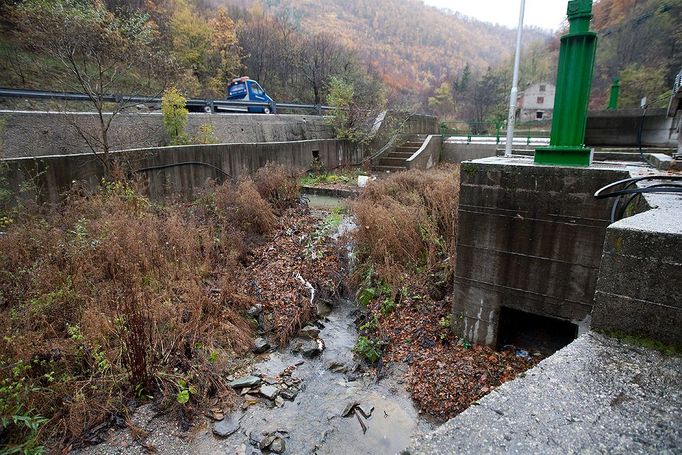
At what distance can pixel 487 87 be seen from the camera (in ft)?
139

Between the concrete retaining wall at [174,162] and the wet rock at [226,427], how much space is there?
18.9 ft

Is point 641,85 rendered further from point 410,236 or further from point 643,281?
point 643,281

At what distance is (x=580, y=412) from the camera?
5.08ft

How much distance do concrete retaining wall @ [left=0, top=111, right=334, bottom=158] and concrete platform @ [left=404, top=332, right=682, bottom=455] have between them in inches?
367

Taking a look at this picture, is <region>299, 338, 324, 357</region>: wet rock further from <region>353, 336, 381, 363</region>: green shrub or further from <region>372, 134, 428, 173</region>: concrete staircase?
<region>372, 134, 428, 173</region>: concrete staircase

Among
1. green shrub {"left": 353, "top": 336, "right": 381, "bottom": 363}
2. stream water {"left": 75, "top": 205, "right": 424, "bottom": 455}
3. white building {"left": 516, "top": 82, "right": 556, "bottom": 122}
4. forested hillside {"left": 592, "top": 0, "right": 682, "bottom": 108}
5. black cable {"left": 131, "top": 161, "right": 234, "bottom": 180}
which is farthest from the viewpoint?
white building {"left": 516, "top": 82, "right": 556, "bottom": 122}

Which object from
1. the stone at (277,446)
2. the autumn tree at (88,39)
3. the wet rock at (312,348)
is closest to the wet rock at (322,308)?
the wet rock at (312,348)

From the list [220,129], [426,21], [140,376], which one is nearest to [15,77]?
[220,129]

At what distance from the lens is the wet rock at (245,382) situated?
4552mm

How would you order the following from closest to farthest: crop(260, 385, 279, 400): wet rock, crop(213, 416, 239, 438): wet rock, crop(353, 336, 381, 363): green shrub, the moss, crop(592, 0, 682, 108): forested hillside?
the moss, crop(213, 416, 239, 438): wet rock, crop(260, 385, 279, 400): wet rock, crop(353, 336, 381, 363): green shrub, crop(592, 0, 682, 108): forested hillside

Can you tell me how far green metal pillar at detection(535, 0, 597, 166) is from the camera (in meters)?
4.22

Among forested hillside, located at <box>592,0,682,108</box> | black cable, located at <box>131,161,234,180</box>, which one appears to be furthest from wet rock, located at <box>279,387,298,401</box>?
forested hillside, located at <box>592,0,682,108</box>

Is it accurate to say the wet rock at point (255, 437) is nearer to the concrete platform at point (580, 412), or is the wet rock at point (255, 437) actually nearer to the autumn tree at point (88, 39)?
the concrete platform at point (580, 412)

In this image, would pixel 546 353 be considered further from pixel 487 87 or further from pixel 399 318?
pixel 487 87
